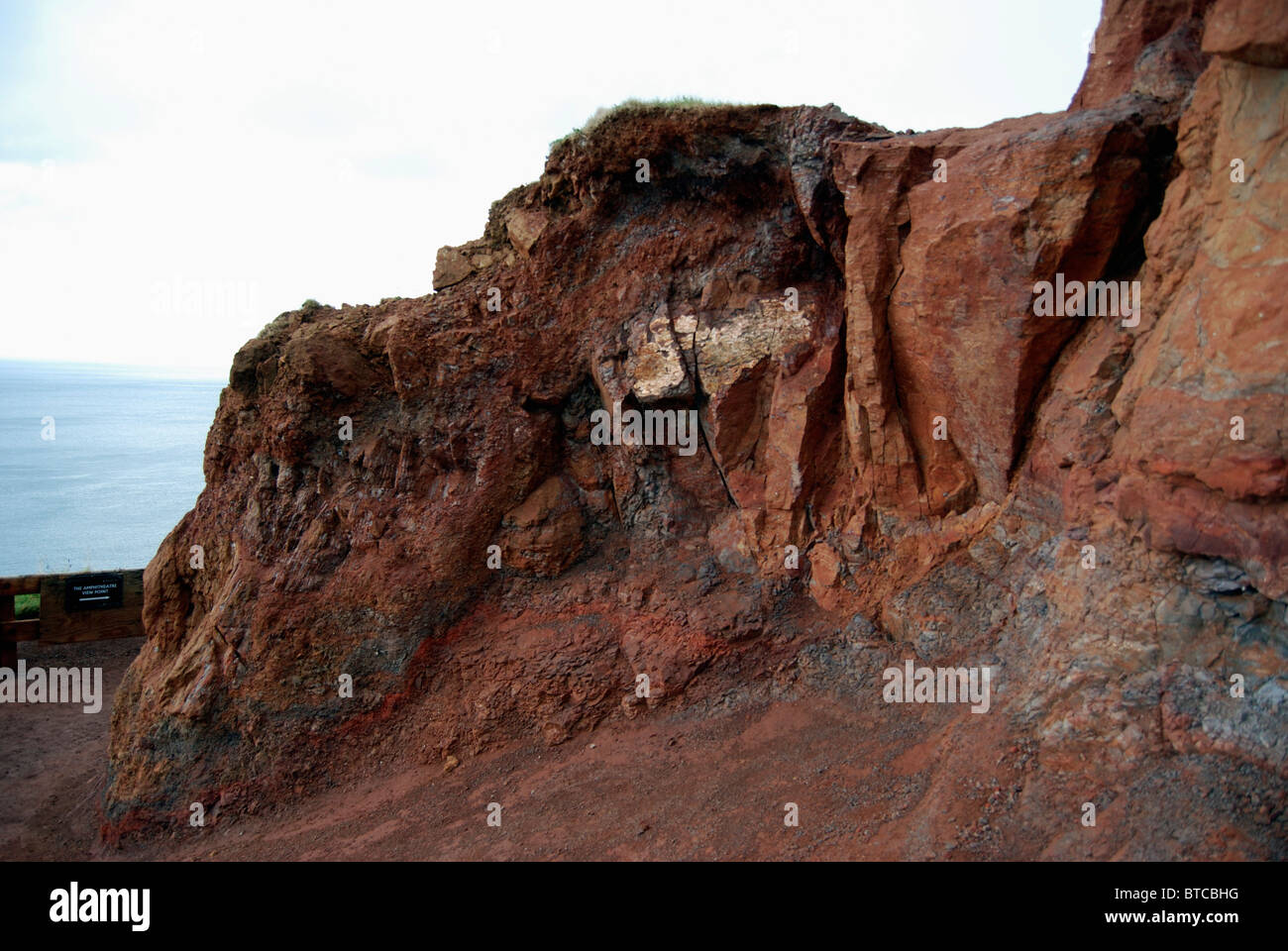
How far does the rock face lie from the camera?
5281 mm

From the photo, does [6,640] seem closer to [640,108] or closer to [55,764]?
[55,764]

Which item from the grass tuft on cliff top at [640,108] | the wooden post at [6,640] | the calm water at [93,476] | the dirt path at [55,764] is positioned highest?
the grass tuft on cliff top at [640,108]

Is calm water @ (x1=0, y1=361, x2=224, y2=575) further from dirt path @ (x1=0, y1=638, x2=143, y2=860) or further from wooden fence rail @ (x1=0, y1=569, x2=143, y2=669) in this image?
dirt path @ (x1=0, y1=638, x2=143, y2=860)

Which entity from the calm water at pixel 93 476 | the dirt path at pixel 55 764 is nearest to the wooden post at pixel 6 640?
the dirt path at pixel 55 764

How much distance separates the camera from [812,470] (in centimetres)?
836

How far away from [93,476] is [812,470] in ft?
122

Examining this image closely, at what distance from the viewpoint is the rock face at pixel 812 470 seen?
17.3ft

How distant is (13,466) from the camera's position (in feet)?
117

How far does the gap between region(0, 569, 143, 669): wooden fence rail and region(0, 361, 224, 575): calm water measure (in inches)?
271

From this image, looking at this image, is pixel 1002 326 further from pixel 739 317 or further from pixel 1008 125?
pixel 739 317

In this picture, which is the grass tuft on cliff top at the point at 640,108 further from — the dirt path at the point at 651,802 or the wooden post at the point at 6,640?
the wooden post at the point at 6,640

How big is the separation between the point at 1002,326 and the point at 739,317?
2718 mm

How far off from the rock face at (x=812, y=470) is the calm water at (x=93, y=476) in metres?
17.4

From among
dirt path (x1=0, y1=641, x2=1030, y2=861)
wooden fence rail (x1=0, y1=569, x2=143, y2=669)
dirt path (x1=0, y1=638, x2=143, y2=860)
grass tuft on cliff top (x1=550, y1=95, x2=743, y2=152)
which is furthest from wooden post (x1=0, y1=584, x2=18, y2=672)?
grass tuft on cliff top (x1=550, y1=95, x2=743, y2=152)
